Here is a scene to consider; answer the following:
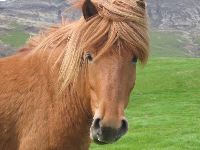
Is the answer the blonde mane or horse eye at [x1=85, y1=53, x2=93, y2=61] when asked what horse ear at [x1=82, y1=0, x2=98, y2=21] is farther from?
horse eye at [x1=85, y1=53, x2=93, y2=61]

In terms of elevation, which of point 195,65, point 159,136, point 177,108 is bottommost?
point 195,65

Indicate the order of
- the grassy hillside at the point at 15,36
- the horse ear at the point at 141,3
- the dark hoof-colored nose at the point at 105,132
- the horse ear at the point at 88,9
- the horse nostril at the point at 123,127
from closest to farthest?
the dark hoof-colored nose at the point at 105,132, the horse nostril at the point at 123,127, the horse ear at the point at 88,9, the horse ear at the point at 141,3, the grassy hillside at the point at 15,36

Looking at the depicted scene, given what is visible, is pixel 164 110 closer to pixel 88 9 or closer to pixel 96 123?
pixel 88 9

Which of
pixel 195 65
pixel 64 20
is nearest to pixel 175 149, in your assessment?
pixel 64 20

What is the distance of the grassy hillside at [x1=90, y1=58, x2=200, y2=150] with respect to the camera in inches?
699

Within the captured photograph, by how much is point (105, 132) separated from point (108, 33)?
1.18 metres

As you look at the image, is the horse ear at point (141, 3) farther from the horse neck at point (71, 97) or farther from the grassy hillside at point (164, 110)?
the grassy hillside at point (164, 110)

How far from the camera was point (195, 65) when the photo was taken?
52000 mm

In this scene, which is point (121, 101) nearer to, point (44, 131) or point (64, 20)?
point (44, 131)

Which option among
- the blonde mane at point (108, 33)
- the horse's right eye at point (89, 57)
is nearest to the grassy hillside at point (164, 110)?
the blonde mane at point (108, 33)

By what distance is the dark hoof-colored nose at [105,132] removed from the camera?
4691mm

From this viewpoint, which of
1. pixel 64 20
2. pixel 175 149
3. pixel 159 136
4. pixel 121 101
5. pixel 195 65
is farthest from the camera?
pixel 195 65

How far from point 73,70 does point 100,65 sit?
Answer: 1.52ft

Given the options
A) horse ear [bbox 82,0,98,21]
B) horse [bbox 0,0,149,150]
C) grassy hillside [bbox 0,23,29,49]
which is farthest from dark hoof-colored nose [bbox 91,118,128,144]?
grassy hillside [bbox 0,23,29,49]
